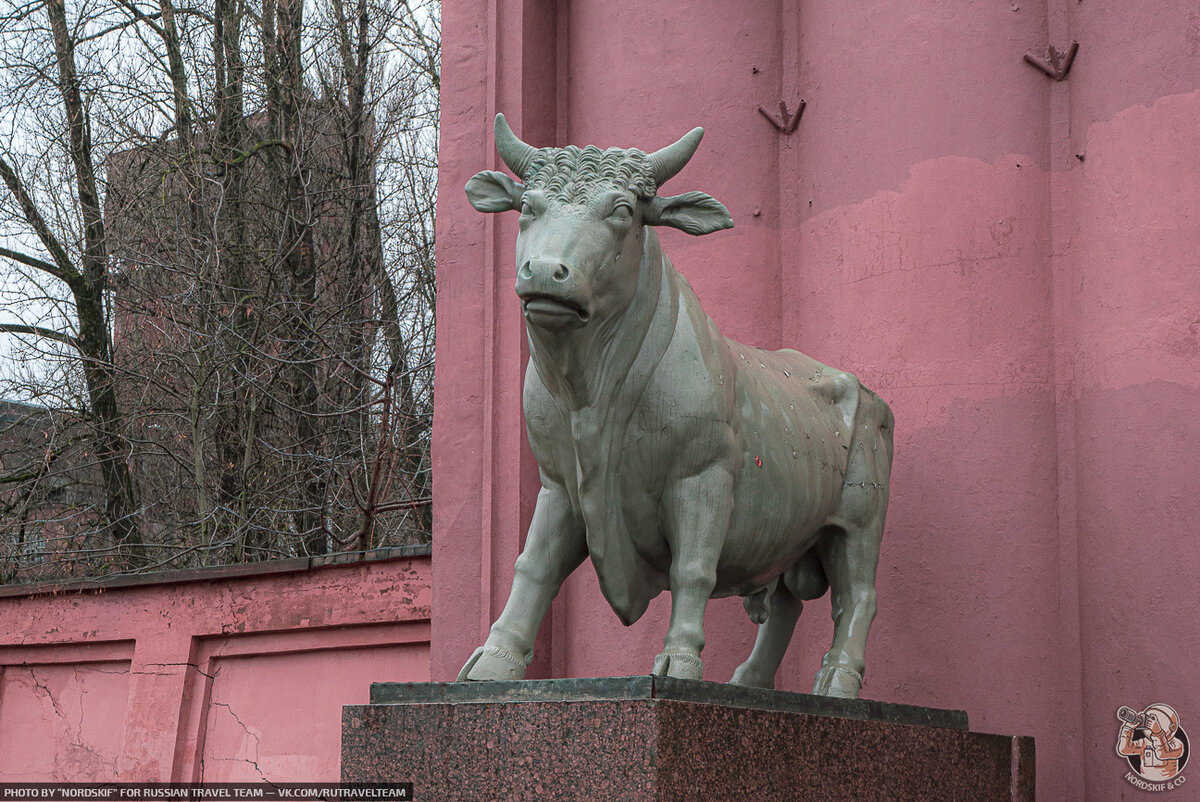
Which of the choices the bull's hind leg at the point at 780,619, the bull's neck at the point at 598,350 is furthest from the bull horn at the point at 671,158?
the bull's hind leg at the point at 780,619

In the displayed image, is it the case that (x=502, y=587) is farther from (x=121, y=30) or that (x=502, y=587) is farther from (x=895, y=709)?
(x=121, y=30)

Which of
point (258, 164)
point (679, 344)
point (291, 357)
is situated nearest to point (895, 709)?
point (679, 344)

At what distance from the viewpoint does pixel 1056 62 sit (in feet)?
17.2

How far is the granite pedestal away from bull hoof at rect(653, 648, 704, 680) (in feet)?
0.42

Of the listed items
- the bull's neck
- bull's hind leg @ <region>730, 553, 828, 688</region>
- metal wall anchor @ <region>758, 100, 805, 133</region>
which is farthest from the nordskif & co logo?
metal wall anchor @ <region>758, 100, 805, 133</region>

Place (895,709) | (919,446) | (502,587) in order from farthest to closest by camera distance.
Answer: (502,587) < (919,446) < (895,709)

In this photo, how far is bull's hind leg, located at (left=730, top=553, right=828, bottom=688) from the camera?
14.8ft

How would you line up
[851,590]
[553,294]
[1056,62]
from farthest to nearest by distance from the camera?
[1056,62] → [851,590] → [553,294]

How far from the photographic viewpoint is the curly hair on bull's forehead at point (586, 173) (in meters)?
3.53

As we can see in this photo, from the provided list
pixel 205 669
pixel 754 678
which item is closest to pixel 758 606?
pixel 754 678

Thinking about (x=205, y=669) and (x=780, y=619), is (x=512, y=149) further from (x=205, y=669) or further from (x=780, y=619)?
(x=205, y=669)

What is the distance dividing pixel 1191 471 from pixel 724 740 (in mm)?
2167

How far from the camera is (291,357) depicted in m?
10.8

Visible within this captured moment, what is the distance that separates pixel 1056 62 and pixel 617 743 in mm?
3313
